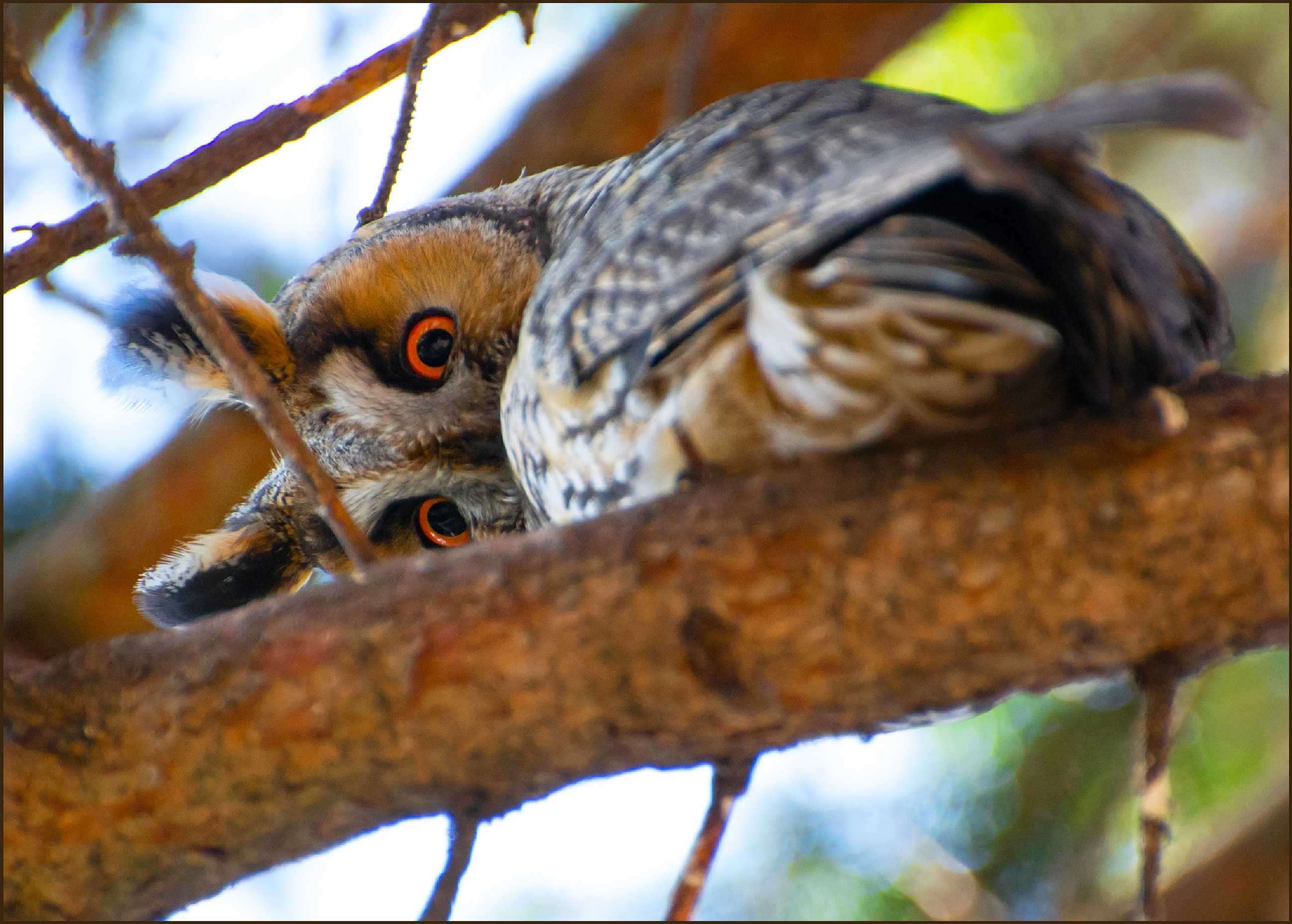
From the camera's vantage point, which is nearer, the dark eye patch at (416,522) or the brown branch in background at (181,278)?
the brown branch in background at (181,278)

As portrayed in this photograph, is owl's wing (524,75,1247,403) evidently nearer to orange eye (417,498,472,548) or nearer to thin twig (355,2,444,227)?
thin twig (355,2,444,227)

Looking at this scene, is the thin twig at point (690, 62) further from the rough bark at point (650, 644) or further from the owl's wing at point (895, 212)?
the rough bark at point (650, 644)

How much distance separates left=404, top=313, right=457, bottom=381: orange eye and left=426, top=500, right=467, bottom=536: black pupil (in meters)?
0.25

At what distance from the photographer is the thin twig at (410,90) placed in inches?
69.4

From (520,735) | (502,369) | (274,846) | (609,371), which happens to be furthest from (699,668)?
(502,369)

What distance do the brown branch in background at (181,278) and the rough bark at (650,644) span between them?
0.31 feet

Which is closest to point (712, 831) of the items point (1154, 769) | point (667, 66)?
point (1154, 769)

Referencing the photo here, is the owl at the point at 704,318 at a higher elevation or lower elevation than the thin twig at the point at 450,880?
higher

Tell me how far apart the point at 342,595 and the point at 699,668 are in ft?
1.31

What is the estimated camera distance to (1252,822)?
249cm

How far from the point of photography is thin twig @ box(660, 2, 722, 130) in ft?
8.92

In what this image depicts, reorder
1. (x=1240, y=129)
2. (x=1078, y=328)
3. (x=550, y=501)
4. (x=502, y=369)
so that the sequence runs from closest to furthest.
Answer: (x=1240, y=129)
(x=1078, y=328)
(x=550, y=501)
(x=502, y=369)

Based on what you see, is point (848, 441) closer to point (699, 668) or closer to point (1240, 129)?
point (699, 668)

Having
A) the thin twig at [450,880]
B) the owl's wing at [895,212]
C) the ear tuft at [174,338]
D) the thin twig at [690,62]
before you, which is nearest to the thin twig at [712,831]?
the thin twig at [450,880]
